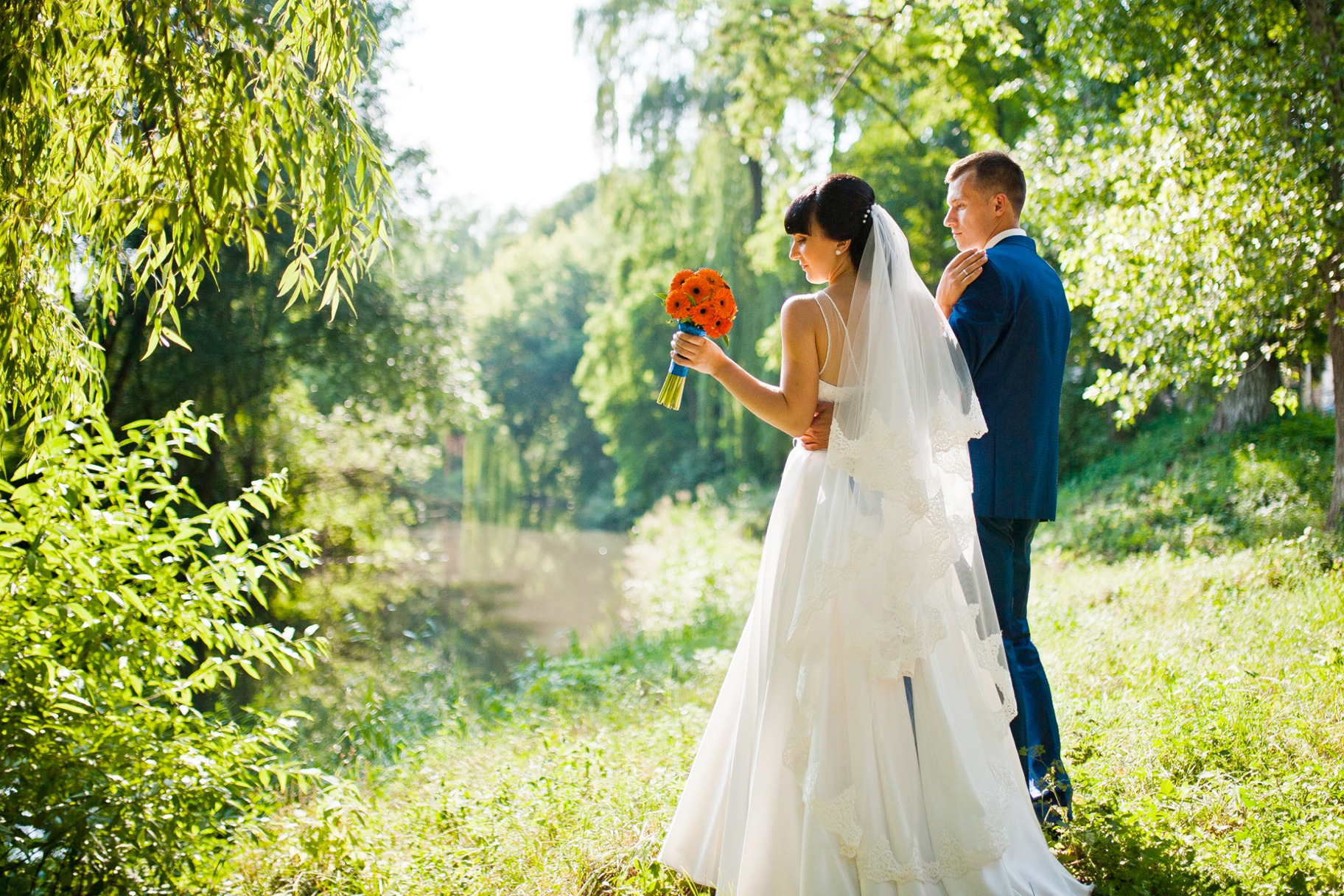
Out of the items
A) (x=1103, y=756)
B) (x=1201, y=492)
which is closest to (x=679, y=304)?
(x=1103, y=756)

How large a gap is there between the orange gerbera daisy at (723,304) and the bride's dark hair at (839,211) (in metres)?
0.29

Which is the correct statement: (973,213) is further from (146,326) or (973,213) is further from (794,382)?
(146,326)

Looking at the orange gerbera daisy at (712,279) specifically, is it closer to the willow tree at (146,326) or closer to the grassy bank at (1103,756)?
the willow tree at (146,326)

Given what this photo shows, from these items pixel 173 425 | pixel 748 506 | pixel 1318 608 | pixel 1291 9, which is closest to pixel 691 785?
pixel 173 425

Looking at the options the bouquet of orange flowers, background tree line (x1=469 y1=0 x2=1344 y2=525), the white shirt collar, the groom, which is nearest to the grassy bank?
the groom

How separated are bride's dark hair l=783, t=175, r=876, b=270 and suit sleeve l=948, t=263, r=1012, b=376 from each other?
46 centimetres

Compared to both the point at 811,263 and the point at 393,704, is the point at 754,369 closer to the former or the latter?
the point at 393,704

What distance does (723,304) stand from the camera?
9.79 ft

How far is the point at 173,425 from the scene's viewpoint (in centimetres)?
380

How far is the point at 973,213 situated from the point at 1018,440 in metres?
0.83

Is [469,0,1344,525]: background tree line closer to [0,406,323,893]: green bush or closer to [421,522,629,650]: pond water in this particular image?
[421,522,629,650]: pond water

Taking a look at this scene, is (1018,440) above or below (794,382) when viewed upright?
below

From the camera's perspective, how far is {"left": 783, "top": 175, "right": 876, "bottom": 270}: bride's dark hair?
9.20 feet

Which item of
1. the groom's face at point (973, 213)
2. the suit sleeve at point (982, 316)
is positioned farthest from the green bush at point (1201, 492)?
the suit sleeve at point (982, 316)
